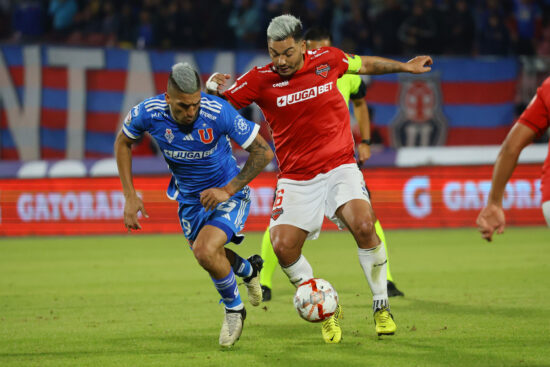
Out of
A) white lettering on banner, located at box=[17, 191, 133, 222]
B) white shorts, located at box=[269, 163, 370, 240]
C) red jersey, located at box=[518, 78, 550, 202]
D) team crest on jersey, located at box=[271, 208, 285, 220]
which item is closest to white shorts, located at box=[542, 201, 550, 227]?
red jersey, located at box=[518, 78, 550, 202]

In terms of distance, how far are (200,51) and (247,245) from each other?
528cm

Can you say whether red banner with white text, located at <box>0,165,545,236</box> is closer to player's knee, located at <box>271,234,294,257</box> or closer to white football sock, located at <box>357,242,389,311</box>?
white football sock, located at <box>357,242,389,311</box>

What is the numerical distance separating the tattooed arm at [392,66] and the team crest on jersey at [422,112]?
991 cm

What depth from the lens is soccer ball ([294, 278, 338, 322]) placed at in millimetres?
6016

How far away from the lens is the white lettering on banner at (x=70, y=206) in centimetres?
1622

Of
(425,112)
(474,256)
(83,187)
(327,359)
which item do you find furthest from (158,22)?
(327,359)

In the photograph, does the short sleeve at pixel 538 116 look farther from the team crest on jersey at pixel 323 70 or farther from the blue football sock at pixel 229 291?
the blue football sock at pixel 229 291

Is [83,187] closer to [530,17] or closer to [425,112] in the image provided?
[425,112]

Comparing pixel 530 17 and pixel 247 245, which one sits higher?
pixel 530 17

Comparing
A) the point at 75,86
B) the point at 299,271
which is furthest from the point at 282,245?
the point at 75,86

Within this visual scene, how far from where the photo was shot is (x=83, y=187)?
16.2m

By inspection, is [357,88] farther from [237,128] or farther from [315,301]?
[315,301]

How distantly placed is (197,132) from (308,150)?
903 mm

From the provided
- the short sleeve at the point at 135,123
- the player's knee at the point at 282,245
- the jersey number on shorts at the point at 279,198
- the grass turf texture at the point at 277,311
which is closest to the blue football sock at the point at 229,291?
the grass turf texture at the point at 277,311
